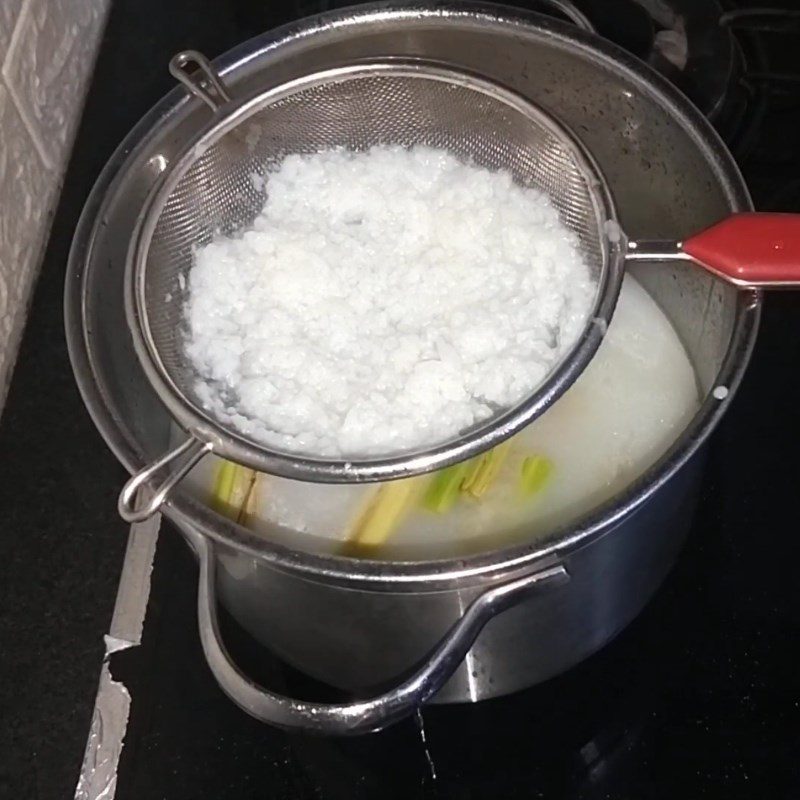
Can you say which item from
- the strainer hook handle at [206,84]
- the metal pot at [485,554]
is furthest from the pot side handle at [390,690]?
the strainer hook handle at [206,84]

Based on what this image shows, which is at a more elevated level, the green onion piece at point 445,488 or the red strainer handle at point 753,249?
the red strainer handle at point 753,249

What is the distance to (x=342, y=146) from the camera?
0.91 meters

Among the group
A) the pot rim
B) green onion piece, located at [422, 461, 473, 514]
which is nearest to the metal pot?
the pot rim

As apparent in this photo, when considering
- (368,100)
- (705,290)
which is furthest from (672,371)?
(368,100)

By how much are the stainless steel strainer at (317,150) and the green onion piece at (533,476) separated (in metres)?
0.11

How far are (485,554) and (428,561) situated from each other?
3cm

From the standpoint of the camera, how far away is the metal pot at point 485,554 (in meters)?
0.61

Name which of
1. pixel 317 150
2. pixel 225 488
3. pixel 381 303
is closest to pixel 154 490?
pixel 225 488

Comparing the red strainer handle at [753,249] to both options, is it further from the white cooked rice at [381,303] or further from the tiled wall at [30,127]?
the tiled wall at [30,127]

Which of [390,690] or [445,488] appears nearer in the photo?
[390,690]

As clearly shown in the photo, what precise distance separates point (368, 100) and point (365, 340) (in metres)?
0.21

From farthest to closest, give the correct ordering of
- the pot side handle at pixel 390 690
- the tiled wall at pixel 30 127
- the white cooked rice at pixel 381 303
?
1. the tiled wall at pixel 30 127
2. the white cooked rice at pixel 381 303
3. the pot side handle at pixel 390 690

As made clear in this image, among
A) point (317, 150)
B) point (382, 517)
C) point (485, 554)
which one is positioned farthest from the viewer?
point (317, 150)

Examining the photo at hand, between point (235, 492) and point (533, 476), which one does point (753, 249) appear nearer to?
point (533, 476)
